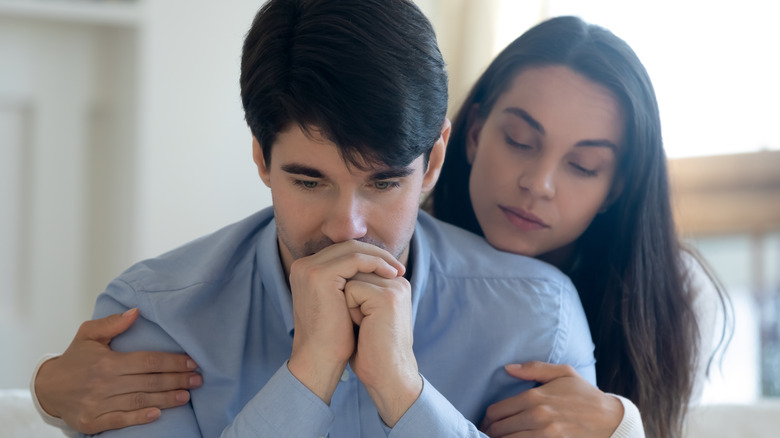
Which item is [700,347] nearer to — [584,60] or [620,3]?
[584,60]

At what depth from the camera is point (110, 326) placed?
3.97ft

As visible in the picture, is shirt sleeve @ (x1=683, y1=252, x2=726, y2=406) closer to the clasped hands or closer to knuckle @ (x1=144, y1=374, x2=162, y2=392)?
the clasped hands

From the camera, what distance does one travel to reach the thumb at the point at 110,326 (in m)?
1.21

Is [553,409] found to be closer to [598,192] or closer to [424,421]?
[424,421]

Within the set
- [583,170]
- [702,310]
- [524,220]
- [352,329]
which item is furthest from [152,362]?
[702,310]

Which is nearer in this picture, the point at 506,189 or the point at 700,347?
the point at 506,189

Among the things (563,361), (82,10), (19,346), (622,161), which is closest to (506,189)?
(622,161)

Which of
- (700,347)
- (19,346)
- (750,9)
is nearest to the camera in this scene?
(700,347)

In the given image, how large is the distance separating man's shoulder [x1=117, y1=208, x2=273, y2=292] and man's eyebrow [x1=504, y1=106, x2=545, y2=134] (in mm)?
465

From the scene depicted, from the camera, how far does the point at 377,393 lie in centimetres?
108

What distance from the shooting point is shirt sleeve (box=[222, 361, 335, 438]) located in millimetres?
1055

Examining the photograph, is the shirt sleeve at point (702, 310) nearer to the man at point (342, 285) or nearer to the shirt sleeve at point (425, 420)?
the man at point (342, 285)

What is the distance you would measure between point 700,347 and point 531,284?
555 mm

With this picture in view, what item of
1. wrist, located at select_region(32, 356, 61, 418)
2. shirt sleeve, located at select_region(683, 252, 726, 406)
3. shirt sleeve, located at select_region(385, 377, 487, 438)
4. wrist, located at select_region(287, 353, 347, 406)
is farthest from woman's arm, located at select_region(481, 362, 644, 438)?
wrist, located at select_region(32, 356, 61, 418)
